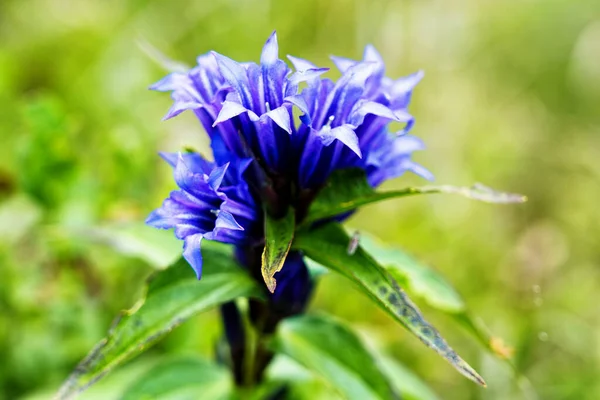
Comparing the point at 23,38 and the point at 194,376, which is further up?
the point at 23,38

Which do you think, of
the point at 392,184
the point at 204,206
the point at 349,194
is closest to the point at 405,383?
the point at 349,194

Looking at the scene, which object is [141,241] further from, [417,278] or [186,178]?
[417,278]

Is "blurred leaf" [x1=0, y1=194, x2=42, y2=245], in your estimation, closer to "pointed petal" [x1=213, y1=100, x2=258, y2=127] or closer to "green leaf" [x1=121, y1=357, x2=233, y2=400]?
→ "green leaf" [x1=121, y1=357, x2=233, y2=400]

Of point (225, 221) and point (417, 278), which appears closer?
point (225, 221)

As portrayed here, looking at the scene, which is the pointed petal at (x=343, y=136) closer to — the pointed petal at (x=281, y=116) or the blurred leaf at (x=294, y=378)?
the pointed petal at (x=281, y=116)

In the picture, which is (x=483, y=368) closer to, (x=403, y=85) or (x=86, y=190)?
(x=403, y=85)

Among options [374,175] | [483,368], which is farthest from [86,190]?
[483,368]
